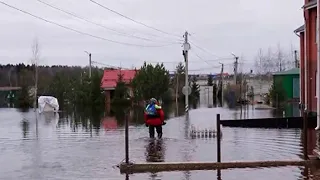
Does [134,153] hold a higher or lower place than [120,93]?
lower

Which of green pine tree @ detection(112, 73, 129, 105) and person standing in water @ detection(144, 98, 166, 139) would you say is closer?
person standing in water @ detection(144, 98, 166, 139)

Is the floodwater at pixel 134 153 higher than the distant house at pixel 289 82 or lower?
lower

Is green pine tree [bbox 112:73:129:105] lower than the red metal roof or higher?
lower

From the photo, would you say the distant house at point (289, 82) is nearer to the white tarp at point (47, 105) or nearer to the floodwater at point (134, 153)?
the white tarp at point (47, 105)

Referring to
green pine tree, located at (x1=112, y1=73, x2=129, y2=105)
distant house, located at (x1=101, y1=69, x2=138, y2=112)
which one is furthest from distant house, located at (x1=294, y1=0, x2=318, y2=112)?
distant house, located at (x1=101, y1=69, x2=138, y2=112)

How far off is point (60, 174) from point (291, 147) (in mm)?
7146

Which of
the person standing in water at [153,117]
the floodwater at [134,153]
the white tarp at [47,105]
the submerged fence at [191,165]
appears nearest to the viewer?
the floodwater at [134,153]

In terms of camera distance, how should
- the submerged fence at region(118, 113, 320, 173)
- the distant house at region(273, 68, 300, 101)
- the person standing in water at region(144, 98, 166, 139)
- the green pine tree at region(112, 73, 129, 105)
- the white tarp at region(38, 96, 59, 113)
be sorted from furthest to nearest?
1. the green pine tree at region(112, 73, 129, 105)
2. the white tarp at region(38, 96, 59, 113)
3. the distant house at region(273, 68, 300, 101)
4. the person standing in water at region(144, 98, 166, 139)
5. the submerged fence at region(118, 113, 320, 173)

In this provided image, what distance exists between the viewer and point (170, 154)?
14.5 meters

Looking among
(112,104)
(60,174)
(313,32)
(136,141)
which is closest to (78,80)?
(112,104)

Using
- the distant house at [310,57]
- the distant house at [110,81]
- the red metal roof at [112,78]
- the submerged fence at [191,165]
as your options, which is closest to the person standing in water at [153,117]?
the submerged fence at [191,165]

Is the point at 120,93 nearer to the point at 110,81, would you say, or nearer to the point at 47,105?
the point at 110,81

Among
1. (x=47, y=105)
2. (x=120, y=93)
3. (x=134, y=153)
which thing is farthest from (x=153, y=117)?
(x=120, y=93)

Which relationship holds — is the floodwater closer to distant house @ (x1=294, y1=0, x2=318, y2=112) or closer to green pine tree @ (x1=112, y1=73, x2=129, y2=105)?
distant house @ (x1=294, y1=0, x2=318, y2=112)
